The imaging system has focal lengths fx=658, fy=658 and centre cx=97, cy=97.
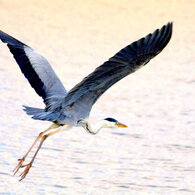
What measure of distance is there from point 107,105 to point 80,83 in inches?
157

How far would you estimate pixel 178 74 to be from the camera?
42.3 ft

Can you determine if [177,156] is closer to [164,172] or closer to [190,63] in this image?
[164,172]

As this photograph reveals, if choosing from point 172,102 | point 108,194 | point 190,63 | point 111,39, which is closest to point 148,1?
point 111,39

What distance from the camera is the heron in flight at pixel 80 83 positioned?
6301 mm

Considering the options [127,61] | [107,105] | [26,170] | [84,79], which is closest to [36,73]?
[26,170]

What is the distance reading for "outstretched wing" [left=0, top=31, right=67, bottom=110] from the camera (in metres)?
8.09

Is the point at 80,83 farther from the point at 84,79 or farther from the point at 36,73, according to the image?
the point at 36,73

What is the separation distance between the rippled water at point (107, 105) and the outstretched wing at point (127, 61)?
1.23 m

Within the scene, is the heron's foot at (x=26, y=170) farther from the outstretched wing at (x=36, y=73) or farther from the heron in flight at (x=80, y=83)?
the outstretched wing at (x=36, y=73)

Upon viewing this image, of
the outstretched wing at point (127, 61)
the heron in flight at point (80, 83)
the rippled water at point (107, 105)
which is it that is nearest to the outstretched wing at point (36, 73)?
the heron in flight at point (80, 83)

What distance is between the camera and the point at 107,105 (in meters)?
10.8

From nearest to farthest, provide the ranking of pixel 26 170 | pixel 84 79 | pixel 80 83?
pixel 84 79 → pixel 80 83 → pixel 26 170

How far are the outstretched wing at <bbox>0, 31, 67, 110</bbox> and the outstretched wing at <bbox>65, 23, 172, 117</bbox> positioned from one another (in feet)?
3.22

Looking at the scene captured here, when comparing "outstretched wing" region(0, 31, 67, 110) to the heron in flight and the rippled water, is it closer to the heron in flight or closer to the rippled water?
the heron in flight
